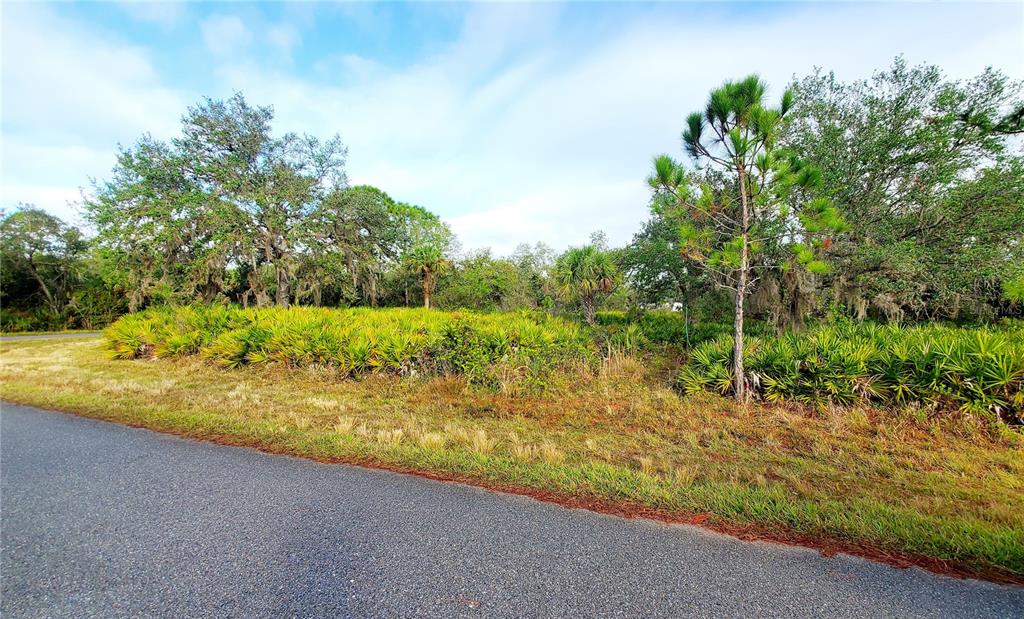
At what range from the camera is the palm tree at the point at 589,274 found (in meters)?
14.4

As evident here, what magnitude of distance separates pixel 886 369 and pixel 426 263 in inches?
851

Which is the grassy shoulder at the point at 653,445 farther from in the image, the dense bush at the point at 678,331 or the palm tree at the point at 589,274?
the palm tree at the point at 589,274

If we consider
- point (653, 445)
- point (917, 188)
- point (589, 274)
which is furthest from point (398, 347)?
point (917, 188)

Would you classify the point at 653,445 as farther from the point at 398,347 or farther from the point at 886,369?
the point at 398,347

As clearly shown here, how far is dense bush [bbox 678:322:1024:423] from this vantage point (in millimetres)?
4875

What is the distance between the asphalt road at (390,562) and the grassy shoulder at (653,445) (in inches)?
15.7

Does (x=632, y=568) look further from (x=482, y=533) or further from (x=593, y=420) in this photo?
(x=593, y=420)

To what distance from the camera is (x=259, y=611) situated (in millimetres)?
2115

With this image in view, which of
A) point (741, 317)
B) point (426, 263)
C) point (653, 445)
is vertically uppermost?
point (426, 263)

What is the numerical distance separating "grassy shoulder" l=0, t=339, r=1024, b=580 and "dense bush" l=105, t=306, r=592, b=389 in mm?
414

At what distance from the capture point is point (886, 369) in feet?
18.5

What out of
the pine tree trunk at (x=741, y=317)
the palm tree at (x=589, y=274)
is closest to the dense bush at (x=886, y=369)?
the pine tree trunk at (x=741, y=317)

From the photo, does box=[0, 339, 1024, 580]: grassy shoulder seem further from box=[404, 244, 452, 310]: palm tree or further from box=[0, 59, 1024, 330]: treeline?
box=[404, 244, 452, 310]: palm tree

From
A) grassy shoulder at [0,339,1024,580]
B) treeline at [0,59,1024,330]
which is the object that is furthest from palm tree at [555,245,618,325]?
grassy shoulder at [0,339,1024,580]
